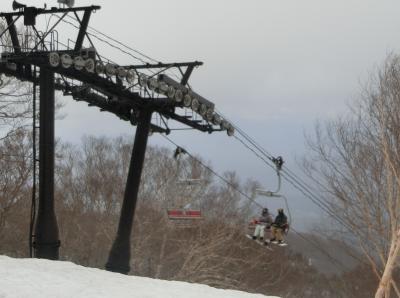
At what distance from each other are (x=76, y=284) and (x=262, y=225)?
10378 millimetres

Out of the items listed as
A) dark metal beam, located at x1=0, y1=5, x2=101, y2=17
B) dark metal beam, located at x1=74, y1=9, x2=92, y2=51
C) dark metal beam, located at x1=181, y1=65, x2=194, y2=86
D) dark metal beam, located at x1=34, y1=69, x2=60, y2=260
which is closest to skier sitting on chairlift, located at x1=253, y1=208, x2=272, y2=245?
dark metal beam, located at x1=181, y1=65, x2=194, y2=86

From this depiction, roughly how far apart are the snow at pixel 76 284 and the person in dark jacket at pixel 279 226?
7927 mm

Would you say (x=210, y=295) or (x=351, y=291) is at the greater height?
Answer: (x=210, y=295)

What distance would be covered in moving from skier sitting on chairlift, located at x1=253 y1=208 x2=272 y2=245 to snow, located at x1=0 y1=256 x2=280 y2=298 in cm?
→ 810

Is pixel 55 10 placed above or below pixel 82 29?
above

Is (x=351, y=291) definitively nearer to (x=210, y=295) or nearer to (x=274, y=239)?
(x=274, y=239)

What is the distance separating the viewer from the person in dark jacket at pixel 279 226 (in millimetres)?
20219

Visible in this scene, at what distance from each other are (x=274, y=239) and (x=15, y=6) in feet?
37.2

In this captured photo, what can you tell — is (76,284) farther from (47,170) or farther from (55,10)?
(55,10)

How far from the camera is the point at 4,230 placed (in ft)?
117

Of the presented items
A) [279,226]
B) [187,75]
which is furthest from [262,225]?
[187,75]

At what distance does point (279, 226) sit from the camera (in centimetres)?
2025

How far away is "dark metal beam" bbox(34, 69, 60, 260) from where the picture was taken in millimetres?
15883

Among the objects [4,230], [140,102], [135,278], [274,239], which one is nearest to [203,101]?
[140,102]
